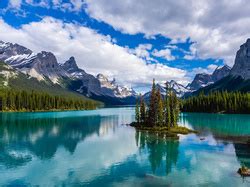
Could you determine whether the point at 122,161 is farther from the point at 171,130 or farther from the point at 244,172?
the point at 171,130

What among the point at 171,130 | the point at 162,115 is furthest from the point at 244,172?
the point at 162,115

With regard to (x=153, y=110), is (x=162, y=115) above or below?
below

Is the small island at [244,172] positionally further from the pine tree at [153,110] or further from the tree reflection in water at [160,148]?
the pine tree at [153,110]

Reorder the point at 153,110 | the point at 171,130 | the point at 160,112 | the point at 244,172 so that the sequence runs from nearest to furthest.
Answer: the point at 244,172 → the point at 171,130 → the point at 160,112 → the point at 153,110

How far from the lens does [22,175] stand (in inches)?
1941

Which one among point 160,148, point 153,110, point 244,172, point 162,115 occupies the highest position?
point 153,110

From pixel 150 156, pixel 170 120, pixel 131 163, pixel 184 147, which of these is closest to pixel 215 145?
pixel 184 147

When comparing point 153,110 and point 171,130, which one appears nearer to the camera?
point 171,130

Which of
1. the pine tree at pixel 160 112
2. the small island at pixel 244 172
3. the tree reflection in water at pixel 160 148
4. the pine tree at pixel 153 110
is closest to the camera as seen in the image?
the small island at pixel 244 172

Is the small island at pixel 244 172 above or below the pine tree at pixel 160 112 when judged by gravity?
below

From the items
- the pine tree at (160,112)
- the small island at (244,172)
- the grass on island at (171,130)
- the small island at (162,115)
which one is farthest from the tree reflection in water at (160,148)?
the pine tree at (160,112)

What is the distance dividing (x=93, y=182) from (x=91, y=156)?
2092 cm

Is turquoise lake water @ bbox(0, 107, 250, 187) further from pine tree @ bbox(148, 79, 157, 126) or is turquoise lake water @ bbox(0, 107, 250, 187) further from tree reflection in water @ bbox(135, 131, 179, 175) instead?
pine tree @ bbox(148, 79, 157, 126)

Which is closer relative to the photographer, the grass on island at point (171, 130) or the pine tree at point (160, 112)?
the grass on island at point (171, 130)
